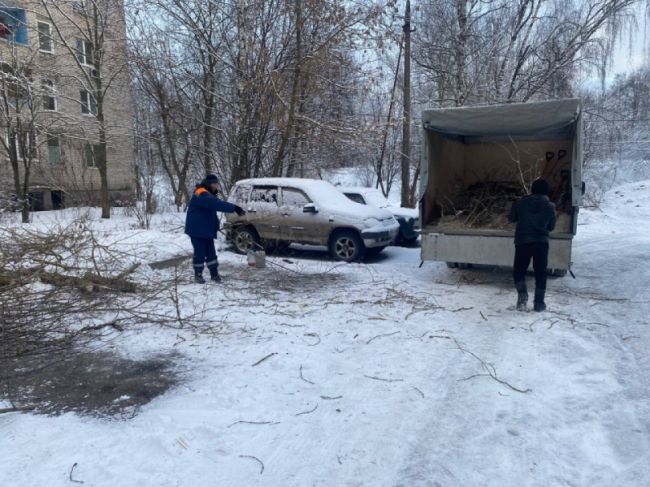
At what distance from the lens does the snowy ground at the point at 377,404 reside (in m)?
2.96

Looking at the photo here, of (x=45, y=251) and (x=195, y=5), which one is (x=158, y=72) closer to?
(x=195, y=5)

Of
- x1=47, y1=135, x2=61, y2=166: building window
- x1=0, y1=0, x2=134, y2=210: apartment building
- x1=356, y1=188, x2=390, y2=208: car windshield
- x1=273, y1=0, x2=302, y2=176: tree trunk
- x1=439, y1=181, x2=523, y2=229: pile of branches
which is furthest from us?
x1=47, y1=135, x2=61, y2=166: building window

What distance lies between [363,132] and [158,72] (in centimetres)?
724

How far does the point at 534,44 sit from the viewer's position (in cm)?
1612

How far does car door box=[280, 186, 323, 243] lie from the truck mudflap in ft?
9.47

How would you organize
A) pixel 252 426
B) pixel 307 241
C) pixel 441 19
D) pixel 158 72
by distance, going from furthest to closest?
pixel 441 19
pixel 158 72
pixel 307 241
pixel 252 426

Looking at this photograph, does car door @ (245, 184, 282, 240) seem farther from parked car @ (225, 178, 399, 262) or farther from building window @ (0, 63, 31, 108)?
building window @ (0, 63, 31, 108)

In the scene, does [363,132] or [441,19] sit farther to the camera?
[441,19]

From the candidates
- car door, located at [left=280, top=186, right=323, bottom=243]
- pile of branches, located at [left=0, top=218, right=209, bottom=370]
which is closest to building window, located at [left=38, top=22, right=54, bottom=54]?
car door, located at [left=280, top=186, right=323, bottom=243]

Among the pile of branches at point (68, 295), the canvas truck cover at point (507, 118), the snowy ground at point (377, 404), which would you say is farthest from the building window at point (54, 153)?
the canvas truck cover at point (507, 118)

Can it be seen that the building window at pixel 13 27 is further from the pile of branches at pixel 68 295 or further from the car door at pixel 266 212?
the pile of branches at pixel 68 295

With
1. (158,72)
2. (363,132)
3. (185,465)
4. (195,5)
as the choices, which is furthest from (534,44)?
(185,465)

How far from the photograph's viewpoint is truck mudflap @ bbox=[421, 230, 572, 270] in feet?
24.1

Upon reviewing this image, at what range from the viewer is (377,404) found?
379cm
